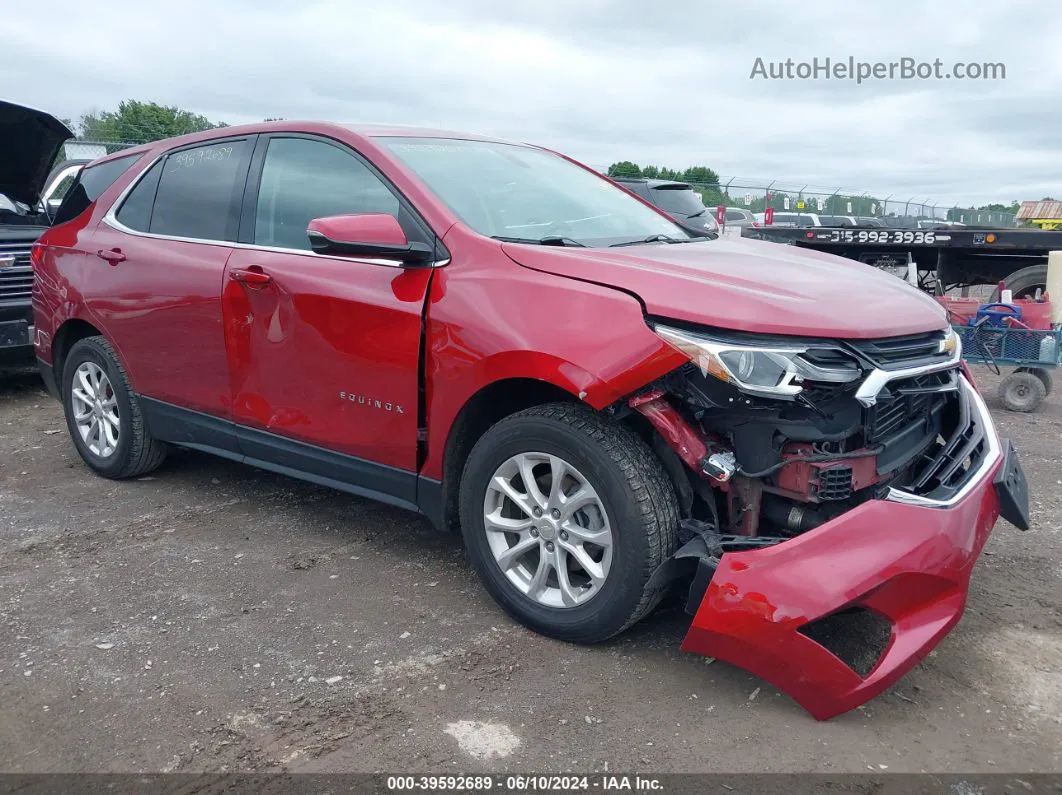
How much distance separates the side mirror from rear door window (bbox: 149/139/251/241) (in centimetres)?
100

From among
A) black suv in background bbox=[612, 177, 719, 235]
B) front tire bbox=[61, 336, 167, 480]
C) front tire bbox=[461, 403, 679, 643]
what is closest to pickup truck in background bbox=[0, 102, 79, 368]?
front tire bbox=[61, 336, 167, 480]

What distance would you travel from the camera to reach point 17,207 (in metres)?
7.44

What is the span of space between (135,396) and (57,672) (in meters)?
1.91

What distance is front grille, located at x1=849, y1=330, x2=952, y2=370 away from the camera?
106 inches

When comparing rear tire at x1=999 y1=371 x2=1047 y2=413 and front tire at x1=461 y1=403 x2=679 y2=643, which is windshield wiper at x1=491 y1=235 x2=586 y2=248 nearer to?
front tire at x1=461 y1=403 x2=679 y2=643

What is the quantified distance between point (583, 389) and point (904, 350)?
3.34 ft

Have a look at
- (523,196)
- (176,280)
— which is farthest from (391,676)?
(176,280)

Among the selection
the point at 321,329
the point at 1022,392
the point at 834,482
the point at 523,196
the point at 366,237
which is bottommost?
the point at 1022,392

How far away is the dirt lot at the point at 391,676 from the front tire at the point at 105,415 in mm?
583

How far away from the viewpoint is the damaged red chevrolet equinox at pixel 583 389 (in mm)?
2607

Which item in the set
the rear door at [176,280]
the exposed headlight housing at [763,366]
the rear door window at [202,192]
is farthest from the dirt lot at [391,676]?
the rear door window at [202,192]

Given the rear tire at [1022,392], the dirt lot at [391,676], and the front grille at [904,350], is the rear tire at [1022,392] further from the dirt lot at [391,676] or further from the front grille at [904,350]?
the front grille at [904,350]

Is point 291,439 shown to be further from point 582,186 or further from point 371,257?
point 582,186

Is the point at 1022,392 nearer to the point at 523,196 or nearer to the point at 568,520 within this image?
the point at 523,196
